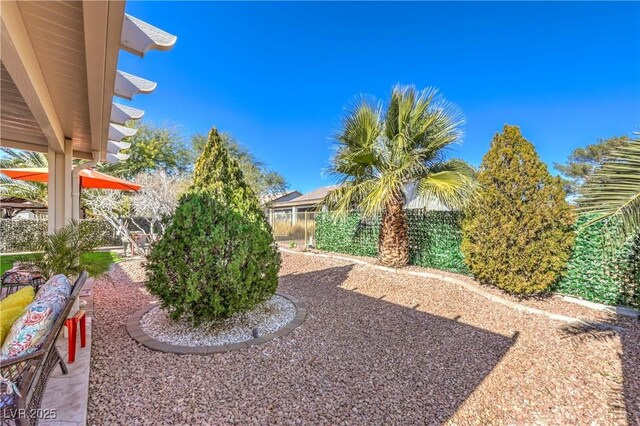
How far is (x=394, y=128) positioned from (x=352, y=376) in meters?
5.82

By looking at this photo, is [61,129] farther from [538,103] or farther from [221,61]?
[538,103]

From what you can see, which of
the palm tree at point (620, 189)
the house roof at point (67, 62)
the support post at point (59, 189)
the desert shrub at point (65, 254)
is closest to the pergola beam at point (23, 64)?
the house roof at point (67, 62)

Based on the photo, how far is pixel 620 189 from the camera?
245 cm

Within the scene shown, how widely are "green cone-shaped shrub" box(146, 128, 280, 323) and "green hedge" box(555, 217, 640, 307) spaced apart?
5.48 metres

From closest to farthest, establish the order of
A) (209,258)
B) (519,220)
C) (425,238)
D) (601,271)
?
(209,258)
(601,271)
(519,220)
(425,238)

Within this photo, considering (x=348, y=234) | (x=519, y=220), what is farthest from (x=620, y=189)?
(x=348, y=234)

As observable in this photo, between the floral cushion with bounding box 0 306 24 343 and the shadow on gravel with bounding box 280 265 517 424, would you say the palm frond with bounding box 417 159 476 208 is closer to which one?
the shadow on gravel with bounding box 280 265 517 424

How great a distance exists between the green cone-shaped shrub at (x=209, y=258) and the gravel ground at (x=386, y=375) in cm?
61

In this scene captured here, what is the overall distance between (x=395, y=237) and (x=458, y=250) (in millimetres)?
1545

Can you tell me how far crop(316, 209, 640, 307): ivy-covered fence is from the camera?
16.4 feet

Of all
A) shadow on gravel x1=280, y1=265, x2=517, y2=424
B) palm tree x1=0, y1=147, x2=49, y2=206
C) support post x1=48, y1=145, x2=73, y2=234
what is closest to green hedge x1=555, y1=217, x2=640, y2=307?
shadow on gravel x1=280, y1=265, x2=517, y2=424

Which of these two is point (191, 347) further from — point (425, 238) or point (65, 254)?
point (425, 238)

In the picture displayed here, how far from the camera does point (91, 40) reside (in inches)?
89.8

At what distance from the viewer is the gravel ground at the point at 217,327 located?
145 inches
